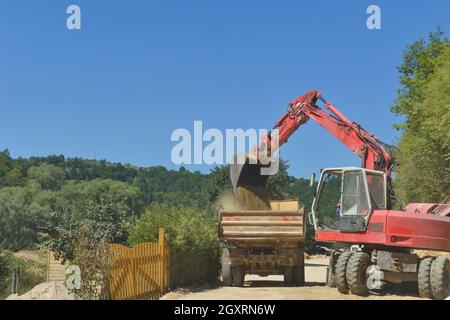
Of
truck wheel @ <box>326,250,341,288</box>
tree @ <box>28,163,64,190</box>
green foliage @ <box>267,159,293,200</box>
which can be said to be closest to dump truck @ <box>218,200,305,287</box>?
truck wheel @ <box>326,250,341,288</box>

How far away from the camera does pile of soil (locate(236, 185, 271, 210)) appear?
20.1 metres

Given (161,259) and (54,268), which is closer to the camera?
(161,259)

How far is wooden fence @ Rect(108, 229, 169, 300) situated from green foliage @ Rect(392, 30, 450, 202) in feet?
59.4

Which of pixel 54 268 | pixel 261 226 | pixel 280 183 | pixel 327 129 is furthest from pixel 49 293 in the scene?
pixel 280 183

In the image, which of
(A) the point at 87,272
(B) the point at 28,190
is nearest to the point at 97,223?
(A) the point at 87,272

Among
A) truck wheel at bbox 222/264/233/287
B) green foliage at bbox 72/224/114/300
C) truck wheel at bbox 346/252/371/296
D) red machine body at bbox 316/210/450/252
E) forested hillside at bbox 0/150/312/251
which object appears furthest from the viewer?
forested hillside at bbox 0/150/312/251

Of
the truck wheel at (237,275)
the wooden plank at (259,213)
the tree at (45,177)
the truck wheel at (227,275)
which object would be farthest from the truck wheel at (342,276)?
the tree at (45,177)

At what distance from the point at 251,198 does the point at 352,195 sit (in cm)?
473

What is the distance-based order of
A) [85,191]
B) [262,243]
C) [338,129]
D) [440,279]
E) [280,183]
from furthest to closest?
[85,191] < [280,183] < [338,129] < [262,243] < [440,279]

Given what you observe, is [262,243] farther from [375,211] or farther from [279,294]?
[375,211]

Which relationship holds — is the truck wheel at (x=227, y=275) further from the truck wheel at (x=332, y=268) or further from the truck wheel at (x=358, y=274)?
the truck wheel at (x=358, y=274)

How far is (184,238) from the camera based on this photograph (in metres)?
17.0

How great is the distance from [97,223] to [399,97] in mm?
27687

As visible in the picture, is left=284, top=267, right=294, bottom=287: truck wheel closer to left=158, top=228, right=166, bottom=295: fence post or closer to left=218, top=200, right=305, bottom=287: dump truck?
left=218, top=200, right=305, bottom=287: dump truck
